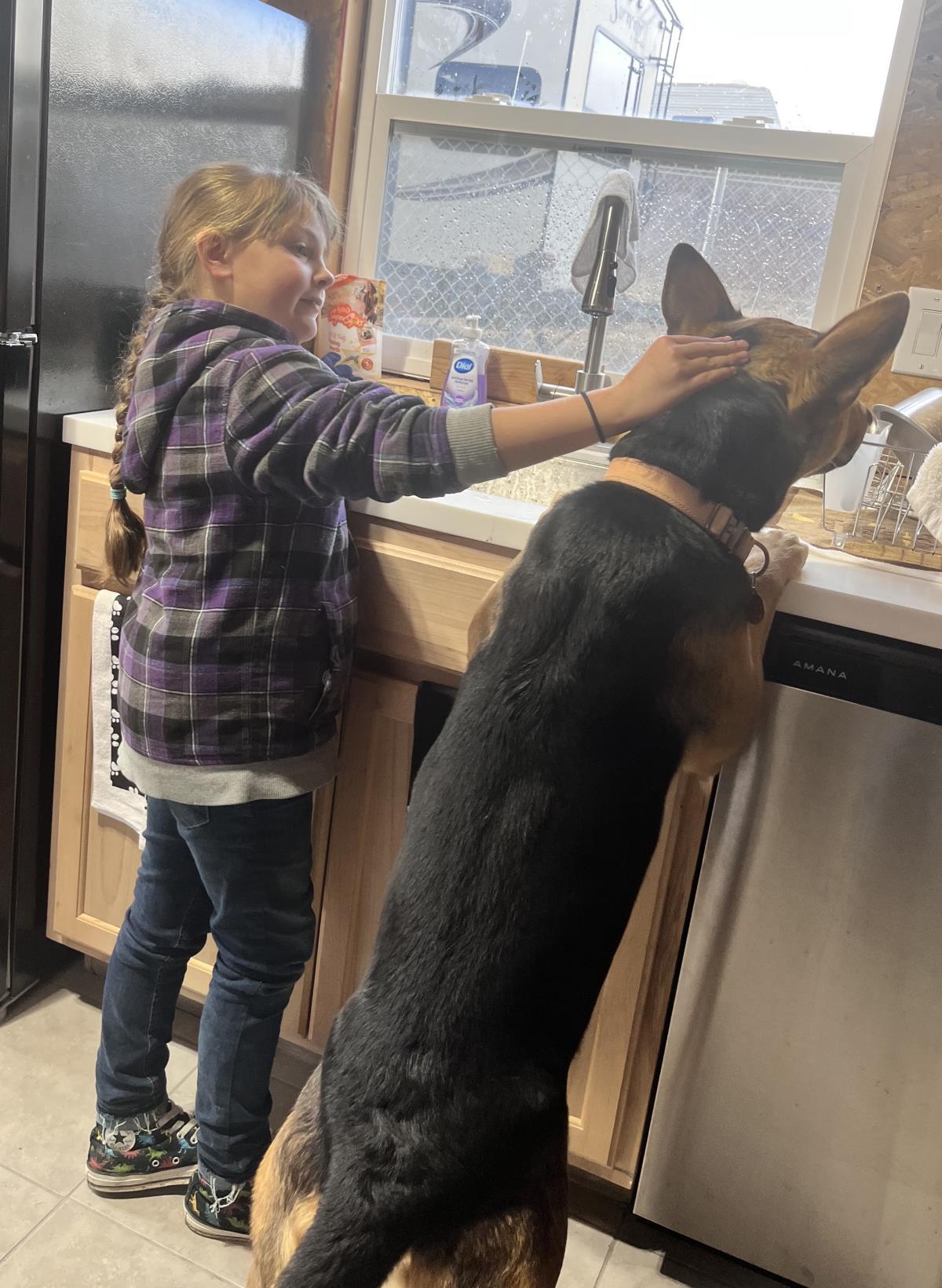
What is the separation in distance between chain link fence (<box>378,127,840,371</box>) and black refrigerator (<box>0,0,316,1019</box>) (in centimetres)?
35

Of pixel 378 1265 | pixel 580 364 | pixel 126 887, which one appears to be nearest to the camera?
pixel 378 1265

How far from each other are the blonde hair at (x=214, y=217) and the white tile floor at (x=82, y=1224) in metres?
0.93

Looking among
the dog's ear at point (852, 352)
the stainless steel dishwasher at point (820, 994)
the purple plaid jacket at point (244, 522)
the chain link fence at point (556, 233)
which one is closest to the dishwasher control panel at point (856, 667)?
the stainless steel dishwasher at point (820, 994)

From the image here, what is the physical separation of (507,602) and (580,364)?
2.99 feet

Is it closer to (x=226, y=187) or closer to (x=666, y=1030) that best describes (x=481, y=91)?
(x=226, y=187)

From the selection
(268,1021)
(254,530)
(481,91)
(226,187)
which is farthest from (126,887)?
(481,91)

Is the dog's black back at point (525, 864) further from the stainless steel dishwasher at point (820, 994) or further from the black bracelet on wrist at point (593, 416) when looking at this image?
the stainless steel dishwasher at point (820, 994)

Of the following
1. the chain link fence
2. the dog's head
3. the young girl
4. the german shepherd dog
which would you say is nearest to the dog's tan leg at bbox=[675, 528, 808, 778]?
the german shepherd dog

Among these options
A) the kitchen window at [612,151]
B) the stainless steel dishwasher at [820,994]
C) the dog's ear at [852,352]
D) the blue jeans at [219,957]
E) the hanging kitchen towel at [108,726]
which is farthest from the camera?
the kitchen window at [612,151]

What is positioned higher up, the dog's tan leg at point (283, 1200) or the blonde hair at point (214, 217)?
the blonde hair at point (214, 217)

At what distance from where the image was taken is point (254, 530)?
111 cm

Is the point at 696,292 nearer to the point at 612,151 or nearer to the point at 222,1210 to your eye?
the point at 612,151

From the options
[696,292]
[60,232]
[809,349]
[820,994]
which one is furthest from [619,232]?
[820,994]

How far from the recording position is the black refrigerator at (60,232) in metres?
1.32
